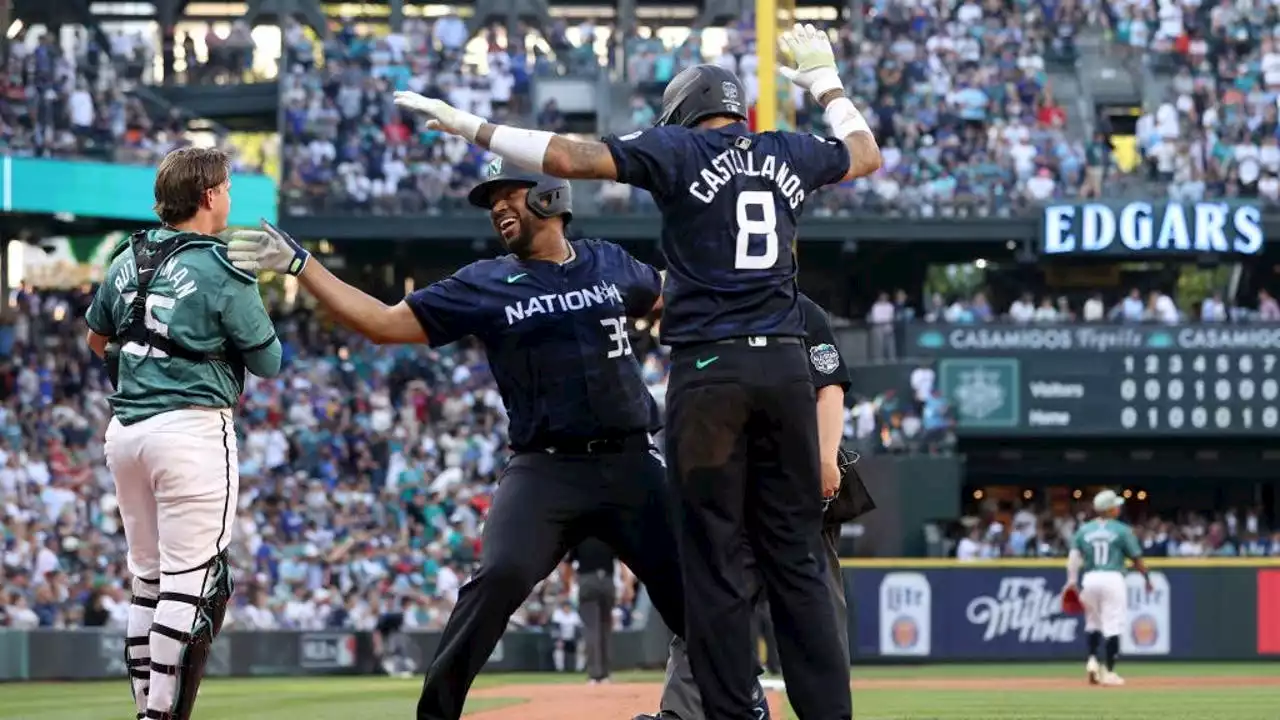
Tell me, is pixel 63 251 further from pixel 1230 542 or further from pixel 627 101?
pixel 1230 542

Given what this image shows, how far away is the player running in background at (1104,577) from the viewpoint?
733 inches

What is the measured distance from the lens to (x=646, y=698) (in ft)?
43.4

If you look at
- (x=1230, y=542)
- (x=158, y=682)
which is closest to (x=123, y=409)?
(x=158, y=682)

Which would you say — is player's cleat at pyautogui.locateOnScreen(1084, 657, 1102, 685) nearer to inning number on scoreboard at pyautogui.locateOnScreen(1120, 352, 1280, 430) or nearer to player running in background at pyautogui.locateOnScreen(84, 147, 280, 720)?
inning number on scoreboard at pyautogui.locateOnScreen(1120, 352, 1280, 430)

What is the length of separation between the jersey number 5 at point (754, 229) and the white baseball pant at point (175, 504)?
6.32 ft

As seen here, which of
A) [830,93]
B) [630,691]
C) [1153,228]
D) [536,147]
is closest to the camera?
[536,147]

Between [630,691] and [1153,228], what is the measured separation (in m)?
19.0

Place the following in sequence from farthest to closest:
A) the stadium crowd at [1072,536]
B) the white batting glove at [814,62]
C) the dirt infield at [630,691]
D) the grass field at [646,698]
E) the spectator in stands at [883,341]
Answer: the spectator in stands at [883,341]
the stadium crowd at [1072,536]
the grass field at [646,698]
the dirt infield at [630,691]
the white batting glove at [814,62]

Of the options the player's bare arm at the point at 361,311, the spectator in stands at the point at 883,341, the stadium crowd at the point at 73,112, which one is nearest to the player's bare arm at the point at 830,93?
the player's bare arm at the point at 361,311

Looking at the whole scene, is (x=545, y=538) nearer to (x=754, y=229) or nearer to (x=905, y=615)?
(x=754, y=229)

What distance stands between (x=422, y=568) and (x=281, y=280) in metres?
9.50

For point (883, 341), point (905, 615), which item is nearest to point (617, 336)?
point (905, 615)

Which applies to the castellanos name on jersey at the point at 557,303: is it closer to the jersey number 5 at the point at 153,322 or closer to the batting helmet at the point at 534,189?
the batting helmet at the point at 534,189

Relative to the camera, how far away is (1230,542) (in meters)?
30.7
